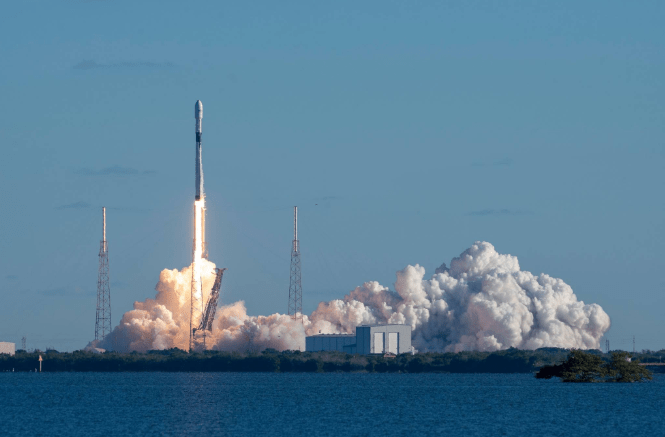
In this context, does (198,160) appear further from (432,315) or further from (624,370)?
(624,370)

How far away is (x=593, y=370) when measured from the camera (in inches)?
4680

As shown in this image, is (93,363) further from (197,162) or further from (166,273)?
(197,162)

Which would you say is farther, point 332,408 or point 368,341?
point 368,341

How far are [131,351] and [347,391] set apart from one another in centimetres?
4750

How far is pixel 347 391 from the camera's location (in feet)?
365

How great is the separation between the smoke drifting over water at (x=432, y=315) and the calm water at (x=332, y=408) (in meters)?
20.1

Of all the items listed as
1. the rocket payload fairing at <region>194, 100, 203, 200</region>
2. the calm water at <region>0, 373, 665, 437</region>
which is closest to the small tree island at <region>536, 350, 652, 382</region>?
the calm water at <region>0, 373, 665, 437</region>

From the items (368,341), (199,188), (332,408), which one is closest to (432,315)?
(368,341)

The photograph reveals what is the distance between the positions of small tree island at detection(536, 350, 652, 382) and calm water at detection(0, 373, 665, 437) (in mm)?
1158

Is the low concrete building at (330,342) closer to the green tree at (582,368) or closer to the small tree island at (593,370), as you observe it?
the small tree island at (593,370)

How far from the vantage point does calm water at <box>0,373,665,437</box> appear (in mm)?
74000

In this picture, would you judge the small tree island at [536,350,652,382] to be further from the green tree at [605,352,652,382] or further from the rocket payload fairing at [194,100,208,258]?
the rocket payload fairing at [194,100,208,258]

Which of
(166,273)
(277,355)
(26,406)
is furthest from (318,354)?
(26,406)

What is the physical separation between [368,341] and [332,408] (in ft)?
193
